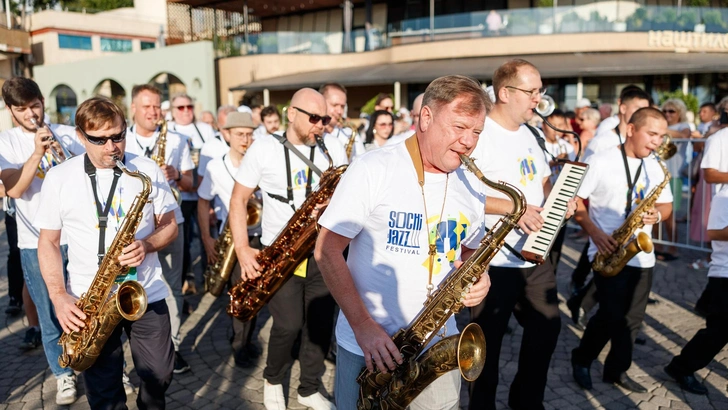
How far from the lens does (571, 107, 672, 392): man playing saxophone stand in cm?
477

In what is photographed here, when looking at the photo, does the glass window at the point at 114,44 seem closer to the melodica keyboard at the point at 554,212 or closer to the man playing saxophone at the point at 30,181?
the man playing saxophone at the point at 30,181

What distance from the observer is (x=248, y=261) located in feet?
14.4

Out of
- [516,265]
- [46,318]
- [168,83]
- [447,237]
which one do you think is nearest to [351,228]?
[447,237]

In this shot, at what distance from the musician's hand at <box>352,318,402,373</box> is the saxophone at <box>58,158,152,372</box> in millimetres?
1498

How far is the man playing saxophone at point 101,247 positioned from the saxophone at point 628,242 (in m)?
3.44

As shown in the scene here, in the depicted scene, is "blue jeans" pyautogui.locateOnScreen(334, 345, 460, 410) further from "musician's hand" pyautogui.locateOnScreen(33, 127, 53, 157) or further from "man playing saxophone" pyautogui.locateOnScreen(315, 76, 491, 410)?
"musician's hand" pyautogui.locateOnScreen(33, 127, 53, 157)

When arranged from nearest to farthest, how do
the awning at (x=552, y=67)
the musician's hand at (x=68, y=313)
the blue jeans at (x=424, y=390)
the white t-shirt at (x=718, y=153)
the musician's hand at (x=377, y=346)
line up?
the musician's hand at (x=377, y=346)
the blue jeans at (x=424, y=390)
the musician's hand at (x=68, y=313)
the white t-shirt at (x=718, y=153)
the awning at (x=552, y=67)

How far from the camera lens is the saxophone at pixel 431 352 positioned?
8.80 feet

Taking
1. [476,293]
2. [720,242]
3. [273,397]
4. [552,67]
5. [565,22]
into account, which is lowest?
[273,397]

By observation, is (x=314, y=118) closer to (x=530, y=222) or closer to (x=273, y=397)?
(x=530, y=222)

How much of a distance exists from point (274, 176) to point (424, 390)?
227cm

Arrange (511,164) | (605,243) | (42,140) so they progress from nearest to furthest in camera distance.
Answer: (511,164), (42,140), (605,243)

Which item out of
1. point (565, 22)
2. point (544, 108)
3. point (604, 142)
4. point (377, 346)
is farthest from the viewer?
point (565, 22)

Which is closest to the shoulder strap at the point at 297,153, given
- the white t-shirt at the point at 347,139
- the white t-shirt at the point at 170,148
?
the white t-shirt at the point at 170,148
